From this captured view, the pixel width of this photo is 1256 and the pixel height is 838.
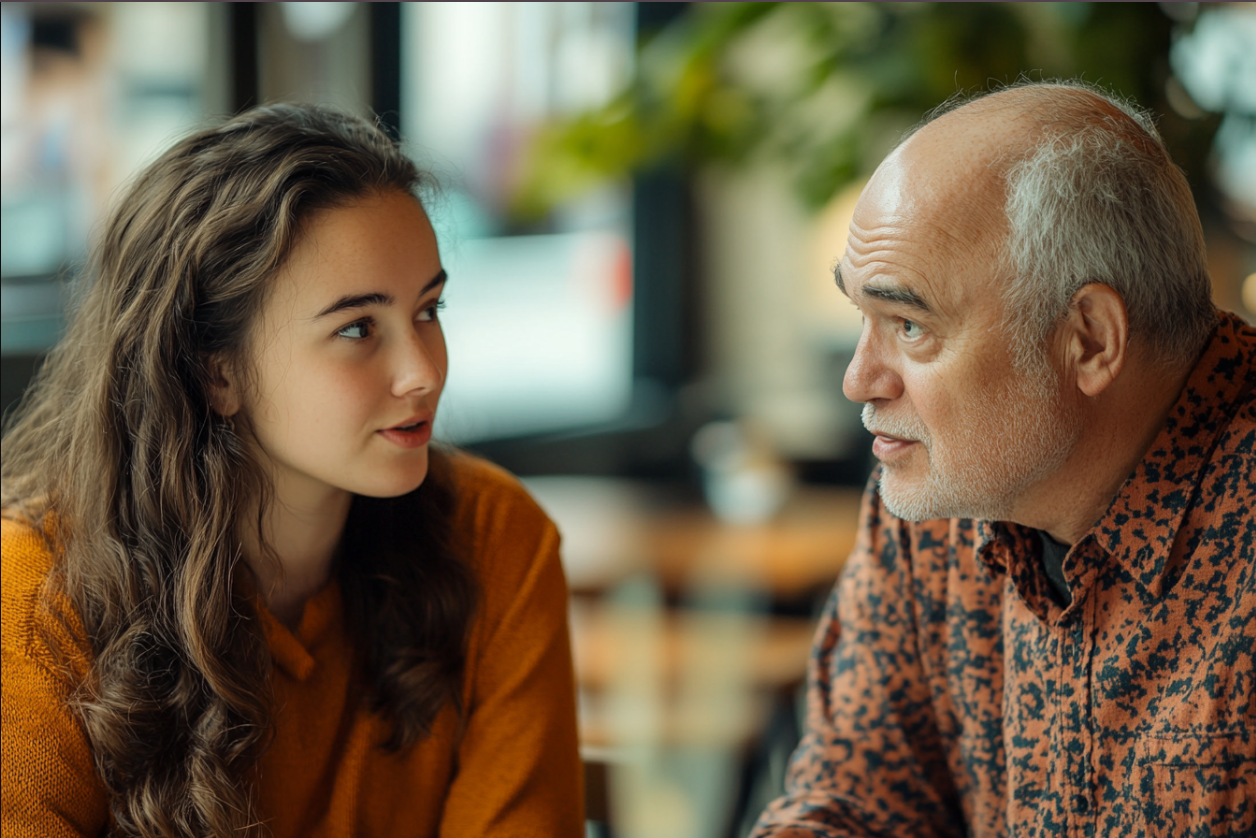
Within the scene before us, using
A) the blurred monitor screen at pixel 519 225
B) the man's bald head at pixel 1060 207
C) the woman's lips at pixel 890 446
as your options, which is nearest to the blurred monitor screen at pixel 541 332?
the blurred monitor screen at pixel 519 225

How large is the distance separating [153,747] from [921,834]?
0.87 meters

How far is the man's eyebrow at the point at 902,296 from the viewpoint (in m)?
1.10

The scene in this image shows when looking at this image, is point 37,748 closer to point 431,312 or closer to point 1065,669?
point 431,312

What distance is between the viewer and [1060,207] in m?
1.06

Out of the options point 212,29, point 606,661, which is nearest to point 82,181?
point 212,29

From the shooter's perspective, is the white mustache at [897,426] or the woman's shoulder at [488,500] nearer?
the white mustache at [897,426]

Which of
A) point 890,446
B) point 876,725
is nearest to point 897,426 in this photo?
point 890,446

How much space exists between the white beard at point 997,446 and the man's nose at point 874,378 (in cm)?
3

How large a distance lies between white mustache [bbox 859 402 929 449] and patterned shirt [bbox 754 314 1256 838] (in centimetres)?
17

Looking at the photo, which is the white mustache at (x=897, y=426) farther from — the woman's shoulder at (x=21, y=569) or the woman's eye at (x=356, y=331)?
the woman's shoulder at (x=21, y=569)

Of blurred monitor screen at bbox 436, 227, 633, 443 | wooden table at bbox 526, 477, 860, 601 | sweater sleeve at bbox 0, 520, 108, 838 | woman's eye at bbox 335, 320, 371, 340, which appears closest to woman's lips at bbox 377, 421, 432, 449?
woman's eye at bbox 335, 320, 371, 340

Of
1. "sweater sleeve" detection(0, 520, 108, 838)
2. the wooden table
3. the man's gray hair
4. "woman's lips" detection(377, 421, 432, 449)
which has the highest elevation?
the man's gray hair

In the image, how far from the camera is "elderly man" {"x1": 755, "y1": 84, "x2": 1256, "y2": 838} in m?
1.08

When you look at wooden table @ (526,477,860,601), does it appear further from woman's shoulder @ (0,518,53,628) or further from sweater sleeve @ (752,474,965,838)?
woman's shoulder @ (0,518,53,628)
